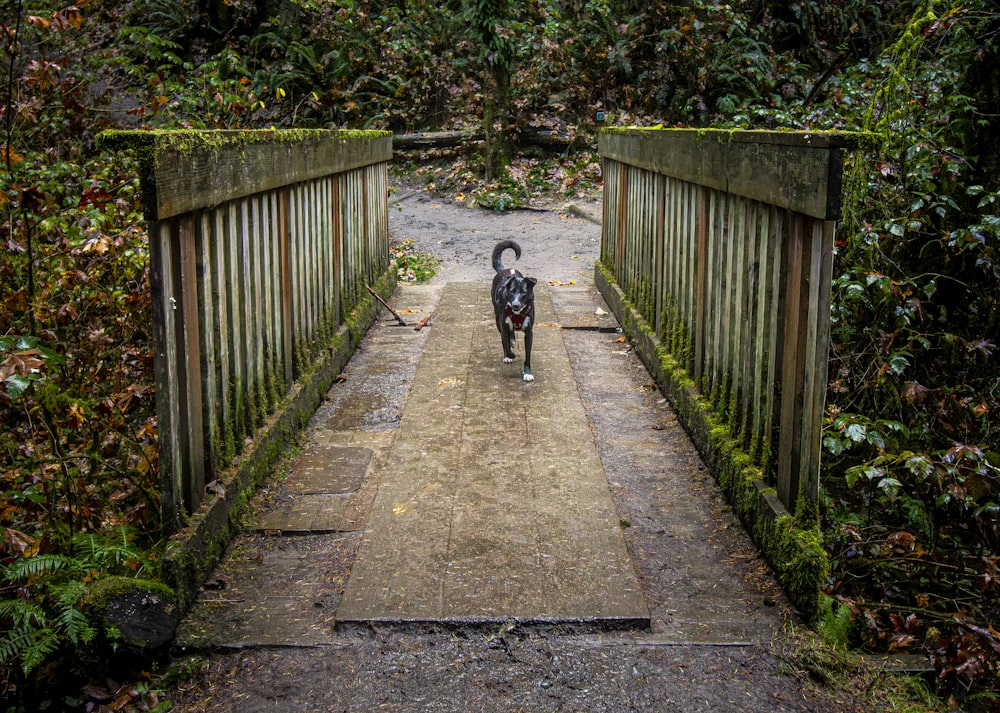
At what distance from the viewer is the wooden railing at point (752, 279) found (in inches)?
139

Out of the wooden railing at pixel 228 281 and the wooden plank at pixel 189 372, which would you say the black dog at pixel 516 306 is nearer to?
the wooden railing at pixel 228 281

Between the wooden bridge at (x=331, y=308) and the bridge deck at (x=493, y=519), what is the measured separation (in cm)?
70

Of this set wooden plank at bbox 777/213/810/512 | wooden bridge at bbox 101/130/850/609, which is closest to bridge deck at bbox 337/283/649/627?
wooden bridge at bbox 101/130/850/609

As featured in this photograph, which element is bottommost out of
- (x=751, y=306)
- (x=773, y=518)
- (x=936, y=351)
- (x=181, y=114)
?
(x=773, y=518)

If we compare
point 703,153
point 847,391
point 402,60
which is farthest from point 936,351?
point 402,60

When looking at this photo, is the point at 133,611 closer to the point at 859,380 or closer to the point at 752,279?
the point at 752,279

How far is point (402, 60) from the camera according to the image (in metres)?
21.3

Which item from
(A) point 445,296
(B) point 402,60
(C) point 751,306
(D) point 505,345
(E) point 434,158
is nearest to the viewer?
(C) point 751,306

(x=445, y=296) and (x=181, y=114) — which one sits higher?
(x=181, y=114)

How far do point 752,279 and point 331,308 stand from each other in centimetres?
393

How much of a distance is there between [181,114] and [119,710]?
10738 mm

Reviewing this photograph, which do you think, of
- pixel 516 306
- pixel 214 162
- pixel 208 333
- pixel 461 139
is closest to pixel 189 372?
pixel 208 333

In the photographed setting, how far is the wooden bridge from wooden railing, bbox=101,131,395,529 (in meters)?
0.01

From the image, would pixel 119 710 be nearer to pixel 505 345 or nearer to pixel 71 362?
pixel 71 362
